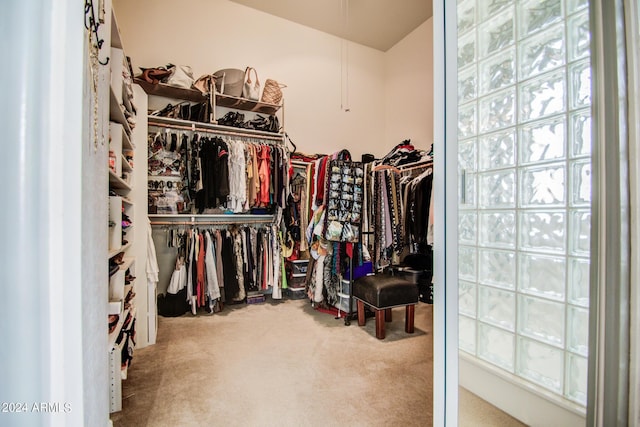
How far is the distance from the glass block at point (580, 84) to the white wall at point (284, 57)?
132 inches

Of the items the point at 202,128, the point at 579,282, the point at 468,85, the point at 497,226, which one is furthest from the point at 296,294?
the point at 468,85

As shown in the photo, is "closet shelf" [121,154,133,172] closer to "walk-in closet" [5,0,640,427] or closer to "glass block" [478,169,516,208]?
"walk-in closet" [5,0,640,427]

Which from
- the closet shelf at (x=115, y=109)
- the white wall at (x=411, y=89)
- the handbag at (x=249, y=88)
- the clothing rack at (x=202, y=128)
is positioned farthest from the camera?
the white wall at (x=411, y=89)

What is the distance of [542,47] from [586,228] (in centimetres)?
64

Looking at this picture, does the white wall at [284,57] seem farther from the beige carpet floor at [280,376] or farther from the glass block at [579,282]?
the glass block at [579,282]

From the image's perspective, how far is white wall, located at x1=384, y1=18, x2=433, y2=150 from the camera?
3836 millimetres

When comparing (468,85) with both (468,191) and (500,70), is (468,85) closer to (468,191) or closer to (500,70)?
(500,70)

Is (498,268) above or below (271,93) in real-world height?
below

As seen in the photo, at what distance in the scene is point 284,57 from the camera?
384cm

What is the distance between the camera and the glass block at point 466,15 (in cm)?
86

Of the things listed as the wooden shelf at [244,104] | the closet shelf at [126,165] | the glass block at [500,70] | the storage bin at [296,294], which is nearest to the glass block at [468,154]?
the glass block at [500,70]

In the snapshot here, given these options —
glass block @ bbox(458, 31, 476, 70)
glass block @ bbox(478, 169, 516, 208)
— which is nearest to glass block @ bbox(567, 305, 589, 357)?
glass block @ bbox(478, 169, 516, 208)

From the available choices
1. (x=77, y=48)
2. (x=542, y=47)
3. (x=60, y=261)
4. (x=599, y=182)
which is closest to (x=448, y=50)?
(x=542, y=47)

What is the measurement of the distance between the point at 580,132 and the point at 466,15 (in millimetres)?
524
